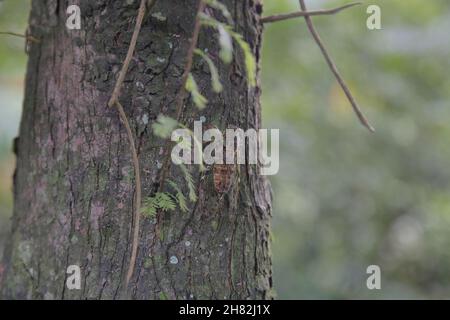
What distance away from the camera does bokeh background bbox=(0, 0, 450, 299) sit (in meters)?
3.93

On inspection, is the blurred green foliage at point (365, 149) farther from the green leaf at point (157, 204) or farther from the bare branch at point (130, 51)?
the green leaf at point (157, 204)

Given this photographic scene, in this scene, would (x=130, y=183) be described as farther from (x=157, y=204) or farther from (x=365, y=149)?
(x=365, y=149)

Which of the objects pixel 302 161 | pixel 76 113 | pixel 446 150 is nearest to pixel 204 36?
pixel 76 113

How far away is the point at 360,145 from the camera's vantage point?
4.50 m

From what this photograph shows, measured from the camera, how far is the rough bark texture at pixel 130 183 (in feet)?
4.78

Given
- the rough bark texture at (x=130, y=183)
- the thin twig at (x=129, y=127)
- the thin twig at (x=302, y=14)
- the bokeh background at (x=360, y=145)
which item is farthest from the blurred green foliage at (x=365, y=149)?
the thin twig at (x=129, y=127)

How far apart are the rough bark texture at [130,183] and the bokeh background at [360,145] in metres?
1.82

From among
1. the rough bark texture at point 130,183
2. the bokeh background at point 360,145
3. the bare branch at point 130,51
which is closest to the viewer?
the bare branch at point 130,51

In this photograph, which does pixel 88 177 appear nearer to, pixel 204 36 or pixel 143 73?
pixel 143 73

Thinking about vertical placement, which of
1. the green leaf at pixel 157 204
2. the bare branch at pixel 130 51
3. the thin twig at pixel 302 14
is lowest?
the green leaf at pixel 157 204

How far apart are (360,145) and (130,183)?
129 inches

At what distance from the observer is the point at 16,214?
1.75 m

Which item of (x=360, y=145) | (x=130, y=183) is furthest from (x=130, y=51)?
(x=360, y=145)

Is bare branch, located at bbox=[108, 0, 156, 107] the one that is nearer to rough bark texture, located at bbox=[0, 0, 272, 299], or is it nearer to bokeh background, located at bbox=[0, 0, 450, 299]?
rough bark texture, located at bbox=[0, 0, 272, 299]
